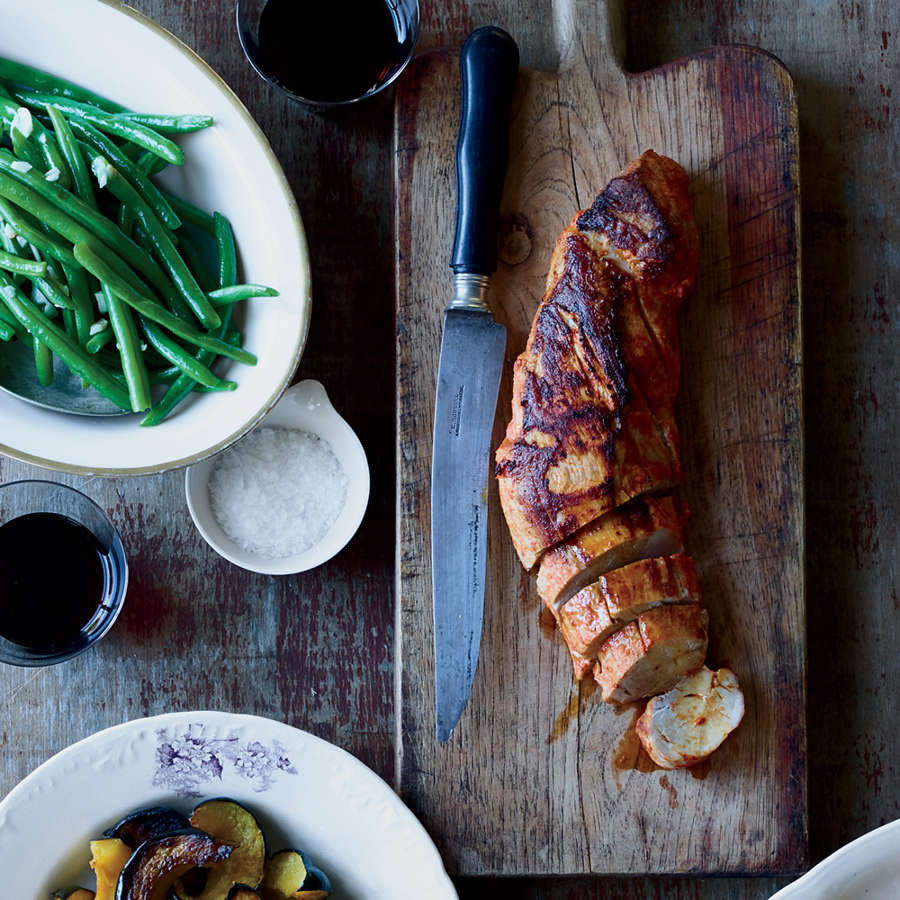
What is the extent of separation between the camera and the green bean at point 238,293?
1.74 meters

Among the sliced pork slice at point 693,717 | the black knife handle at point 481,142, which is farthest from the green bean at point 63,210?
the sliced pork slice at point 693,717

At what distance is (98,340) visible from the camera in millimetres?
1769

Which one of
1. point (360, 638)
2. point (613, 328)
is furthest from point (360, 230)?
point (360, 638)

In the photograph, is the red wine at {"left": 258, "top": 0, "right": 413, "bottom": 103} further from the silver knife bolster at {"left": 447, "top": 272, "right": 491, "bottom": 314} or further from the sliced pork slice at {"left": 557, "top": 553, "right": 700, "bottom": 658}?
the sliced pork slice at {"left": 557, "top": 553, "right": 700, "bottom": 658}

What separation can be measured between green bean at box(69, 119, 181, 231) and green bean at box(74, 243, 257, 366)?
0.51ft

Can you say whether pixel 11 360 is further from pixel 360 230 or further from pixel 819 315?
pixel 819 315

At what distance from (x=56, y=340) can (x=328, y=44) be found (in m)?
0.78

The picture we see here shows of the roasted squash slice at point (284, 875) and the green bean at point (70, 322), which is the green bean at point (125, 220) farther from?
the roasted squash slice at point (284, 875)

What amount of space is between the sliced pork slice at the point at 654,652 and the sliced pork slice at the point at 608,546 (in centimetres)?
12

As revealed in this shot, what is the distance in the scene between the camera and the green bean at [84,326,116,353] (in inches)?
69.7

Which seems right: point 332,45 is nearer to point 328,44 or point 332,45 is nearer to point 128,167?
point 328,44

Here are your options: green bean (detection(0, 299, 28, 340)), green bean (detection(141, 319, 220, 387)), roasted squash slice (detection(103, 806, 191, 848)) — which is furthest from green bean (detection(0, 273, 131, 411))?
roasted squash slice (detection(103, 806, 191, 848))

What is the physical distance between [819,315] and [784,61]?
0.56m

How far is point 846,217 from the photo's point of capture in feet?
6.75
